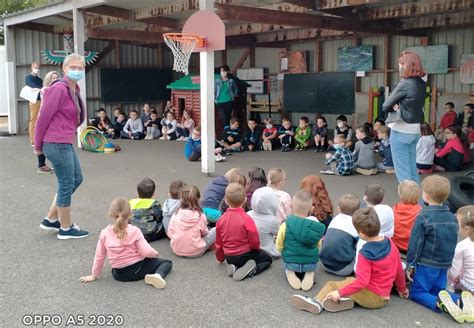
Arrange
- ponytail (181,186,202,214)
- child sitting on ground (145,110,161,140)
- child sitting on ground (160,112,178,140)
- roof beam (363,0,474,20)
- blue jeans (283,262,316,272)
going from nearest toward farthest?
Answer: blue jeans (283,262,316,272) < ponytail (181,186,202,214) < roof beam (363,0,474,20) < child sitting on ground (160,112,178,140) < child sitting on ground (145,110,161,140)

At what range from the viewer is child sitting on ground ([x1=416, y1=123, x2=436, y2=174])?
9.45m

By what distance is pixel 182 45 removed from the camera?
979cm

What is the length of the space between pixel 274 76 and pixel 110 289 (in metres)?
14.2

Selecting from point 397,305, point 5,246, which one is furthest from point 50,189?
point 397,305

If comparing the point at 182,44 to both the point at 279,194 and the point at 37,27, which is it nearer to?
the point at 279,194

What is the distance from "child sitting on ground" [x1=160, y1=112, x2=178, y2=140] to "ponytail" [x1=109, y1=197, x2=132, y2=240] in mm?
11021

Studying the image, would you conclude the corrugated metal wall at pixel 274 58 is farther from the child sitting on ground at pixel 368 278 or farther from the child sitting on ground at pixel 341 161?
the child sitting on ground at pixel 368 278

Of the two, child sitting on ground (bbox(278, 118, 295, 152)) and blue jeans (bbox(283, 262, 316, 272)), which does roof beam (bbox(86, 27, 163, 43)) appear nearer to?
child sitting on ground (bbox(278, 118, 295, 152))

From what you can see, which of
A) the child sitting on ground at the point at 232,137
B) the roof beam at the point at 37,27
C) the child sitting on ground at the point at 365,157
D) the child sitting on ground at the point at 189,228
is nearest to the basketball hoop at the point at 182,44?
the child sitting on ground at the point at 232,137

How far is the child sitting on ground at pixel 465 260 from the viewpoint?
4.09 m

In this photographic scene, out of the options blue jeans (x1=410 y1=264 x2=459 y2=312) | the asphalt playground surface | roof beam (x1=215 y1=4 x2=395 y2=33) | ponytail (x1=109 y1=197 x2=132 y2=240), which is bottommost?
the asphalt playground surface

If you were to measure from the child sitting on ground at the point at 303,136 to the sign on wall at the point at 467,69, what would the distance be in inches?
153

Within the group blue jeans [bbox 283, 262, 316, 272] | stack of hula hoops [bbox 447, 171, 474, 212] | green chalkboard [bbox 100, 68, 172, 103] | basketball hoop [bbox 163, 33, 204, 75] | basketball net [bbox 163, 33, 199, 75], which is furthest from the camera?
green chalkboard [bbox 100, 68, 172, 103]

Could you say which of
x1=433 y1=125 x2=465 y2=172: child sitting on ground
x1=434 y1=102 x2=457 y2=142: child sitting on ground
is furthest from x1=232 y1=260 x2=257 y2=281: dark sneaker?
x1=434 y1=102 x2=457 y2=142: child sitting on ground
